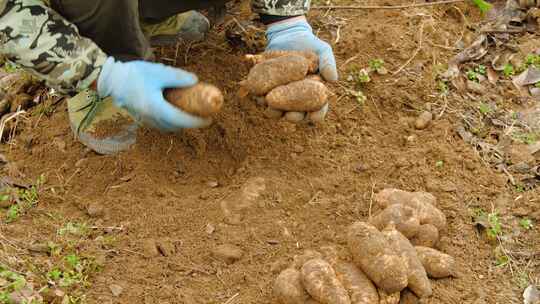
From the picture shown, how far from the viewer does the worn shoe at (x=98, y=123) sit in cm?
266

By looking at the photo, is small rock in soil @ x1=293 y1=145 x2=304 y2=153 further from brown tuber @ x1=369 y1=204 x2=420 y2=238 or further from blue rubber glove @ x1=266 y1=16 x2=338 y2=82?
brown tuber @ x1=369 y1=204 x2=420 y2=238

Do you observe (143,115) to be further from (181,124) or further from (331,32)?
(331,32)

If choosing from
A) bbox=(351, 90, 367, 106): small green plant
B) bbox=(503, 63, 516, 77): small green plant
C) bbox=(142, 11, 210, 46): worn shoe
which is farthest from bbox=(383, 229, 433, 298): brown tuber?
bbox=(142, 11, 210, 46): worn shoe

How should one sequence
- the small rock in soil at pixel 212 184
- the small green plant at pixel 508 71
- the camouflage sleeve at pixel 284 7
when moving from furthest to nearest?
the small green plant at pixel 508 71, the camouflage sleeve at pixel 284 7, the small rock in soil at pixel 212 184

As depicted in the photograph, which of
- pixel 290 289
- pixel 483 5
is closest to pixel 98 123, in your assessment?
pixel 290 289

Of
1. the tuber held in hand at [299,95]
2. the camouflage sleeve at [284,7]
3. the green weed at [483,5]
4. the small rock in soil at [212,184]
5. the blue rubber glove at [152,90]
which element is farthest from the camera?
the green weed at [483,5]

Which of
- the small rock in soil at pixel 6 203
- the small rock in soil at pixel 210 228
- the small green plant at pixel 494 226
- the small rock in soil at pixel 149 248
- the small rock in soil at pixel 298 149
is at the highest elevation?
the small rock in soil at pixel 6 203

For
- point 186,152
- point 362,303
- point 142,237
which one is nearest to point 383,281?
point 362,303

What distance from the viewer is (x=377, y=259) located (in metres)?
1.81

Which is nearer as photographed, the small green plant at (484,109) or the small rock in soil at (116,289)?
the small rock in soil at (116,289)

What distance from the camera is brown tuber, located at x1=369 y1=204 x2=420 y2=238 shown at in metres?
1.99

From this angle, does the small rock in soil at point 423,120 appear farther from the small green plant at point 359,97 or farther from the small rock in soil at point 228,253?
the small rock in soil at point 228,253

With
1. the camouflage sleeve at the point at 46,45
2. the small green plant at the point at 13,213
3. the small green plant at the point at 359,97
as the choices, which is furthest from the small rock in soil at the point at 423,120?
the small green plant at the point at 13,213

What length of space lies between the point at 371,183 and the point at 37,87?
177cm
